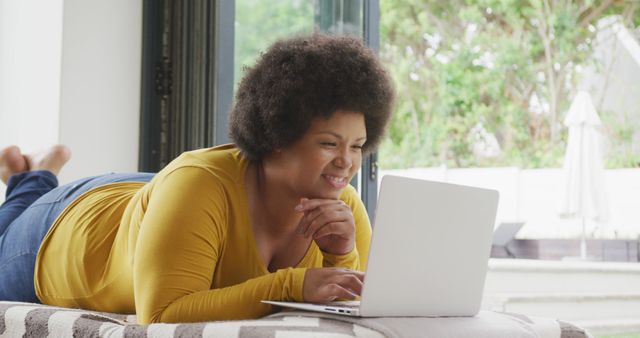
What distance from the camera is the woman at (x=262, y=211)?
1.54 m

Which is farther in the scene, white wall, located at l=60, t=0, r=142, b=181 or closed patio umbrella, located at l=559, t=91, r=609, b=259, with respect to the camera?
closed patio umbrella, located at l=559, t=91, r=609, b=259

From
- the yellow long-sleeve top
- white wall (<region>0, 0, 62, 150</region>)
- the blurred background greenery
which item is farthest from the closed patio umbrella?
the yellow long-sleeve top

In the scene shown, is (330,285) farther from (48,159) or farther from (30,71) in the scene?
(30,71)

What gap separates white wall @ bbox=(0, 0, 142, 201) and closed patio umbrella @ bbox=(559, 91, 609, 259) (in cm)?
505

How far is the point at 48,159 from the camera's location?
8.98ft

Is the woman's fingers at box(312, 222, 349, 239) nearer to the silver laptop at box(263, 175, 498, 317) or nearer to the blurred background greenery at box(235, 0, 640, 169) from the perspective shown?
the silver laptop at box(263, 175, 498, 317)

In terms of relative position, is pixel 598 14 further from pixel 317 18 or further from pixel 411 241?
pixel 411 241

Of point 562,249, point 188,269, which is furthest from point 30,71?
point 562,249

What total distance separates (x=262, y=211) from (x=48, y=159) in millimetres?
1227

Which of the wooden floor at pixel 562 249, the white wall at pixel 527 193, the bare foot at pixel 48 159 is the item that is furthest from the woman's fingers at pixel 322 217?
the white wall at pixel 527 193

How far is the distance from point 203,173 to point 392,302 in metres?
0.45

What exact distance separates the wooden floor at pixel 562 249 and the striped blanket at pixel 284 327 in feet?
23.0

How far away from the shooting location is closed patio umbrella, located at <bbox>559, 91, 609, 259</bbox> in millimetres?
7703

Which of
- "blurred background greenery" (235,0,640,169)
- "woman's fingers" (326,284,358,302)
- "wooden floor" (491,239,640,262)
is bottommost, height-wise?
"wooden floor" (491,239,640,262)
